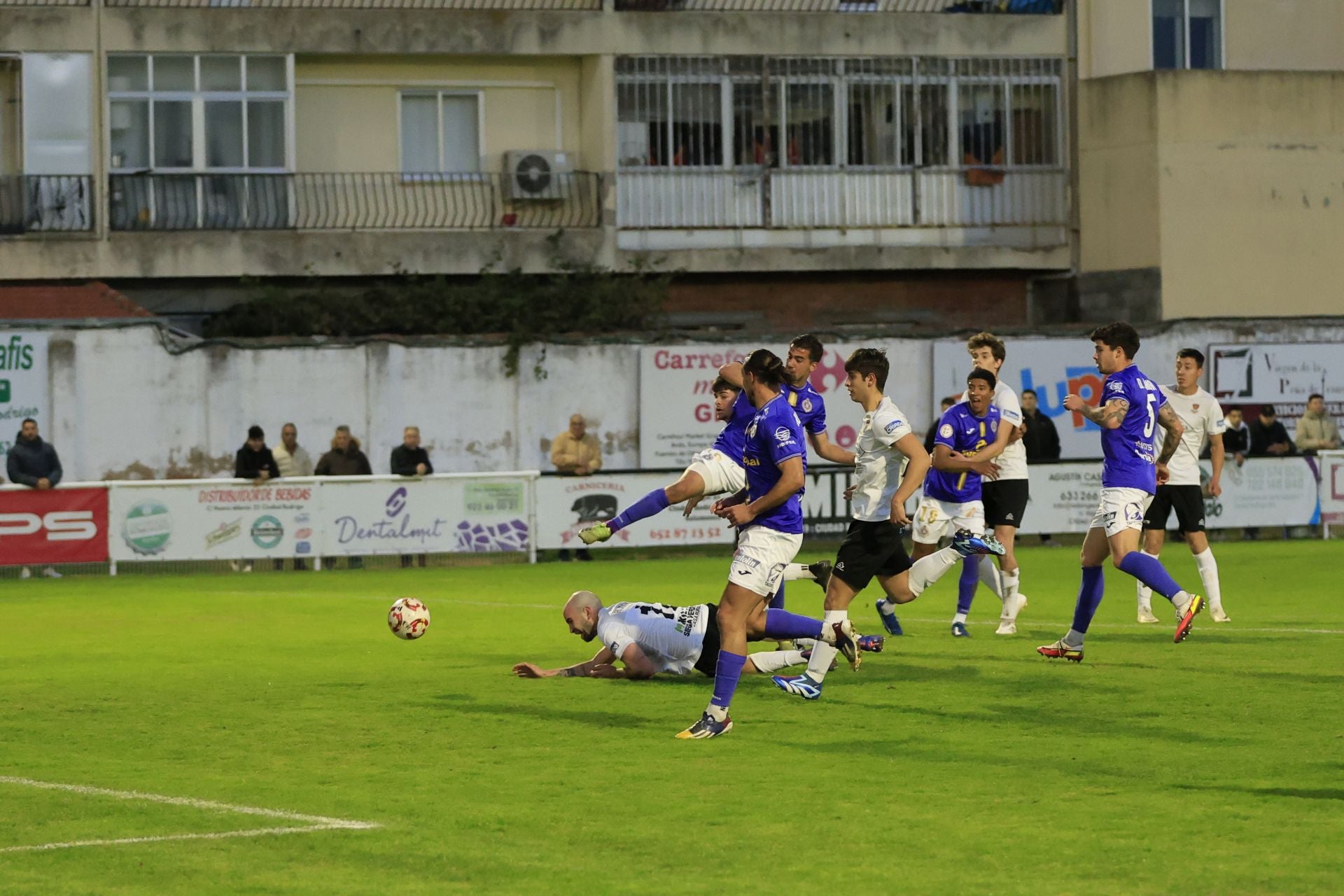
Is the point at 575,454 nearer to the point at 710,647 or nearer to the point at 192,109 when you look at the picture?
the point at 192,109

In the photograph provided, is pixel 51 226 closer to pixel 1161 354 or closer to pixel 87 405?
pixel 87 405

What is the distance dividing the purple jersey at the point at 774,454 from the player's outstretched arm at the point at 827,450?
A: 3.12 m

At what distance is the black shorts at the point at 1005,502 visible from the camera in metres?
16.2

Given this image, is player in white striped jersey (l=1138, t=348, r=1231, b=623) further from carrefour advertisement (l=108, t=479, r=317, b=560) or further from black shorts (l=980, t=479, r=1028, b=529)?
carrefour advertisement (l=108, t=479, r=317, b=560)

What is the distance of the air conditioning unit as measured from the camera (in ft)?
120

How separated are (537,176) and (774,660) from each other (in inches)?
972

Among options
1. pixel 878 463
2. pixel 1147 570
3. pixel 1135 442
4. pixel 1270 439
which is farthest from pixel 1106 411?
pixel 1270 439

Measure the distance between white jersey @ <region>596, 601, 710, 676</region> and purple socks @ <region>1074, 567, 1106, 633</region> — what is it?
2654mm

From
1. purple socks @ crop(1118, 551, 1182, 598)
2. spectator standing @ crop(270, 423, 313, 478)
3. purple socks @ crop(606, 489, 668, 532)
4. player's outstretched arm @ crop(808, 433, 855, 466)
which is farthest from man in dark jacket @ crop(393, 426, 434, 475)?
purple socks @ crop(606, 489, 668, 532)

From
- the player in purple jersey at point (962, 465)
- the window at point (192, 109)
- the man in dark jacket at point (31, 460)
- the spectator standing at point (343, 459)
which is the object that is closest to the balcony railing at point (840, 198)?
the window at point (192, 109)

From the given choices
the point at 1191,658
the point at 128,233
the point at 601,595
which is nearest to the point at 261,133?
the point at 128,233

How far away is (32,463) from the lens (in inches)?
979

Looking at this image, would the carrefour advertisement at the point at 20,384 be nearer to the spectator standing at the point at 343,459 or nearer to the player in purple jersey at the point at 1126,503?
the spectator standing at the point at 343,459

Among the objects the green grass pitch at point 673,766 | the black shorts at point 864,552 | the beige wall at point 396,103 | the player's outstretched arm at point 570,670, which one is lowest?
the green grass pitch at point 673,766
